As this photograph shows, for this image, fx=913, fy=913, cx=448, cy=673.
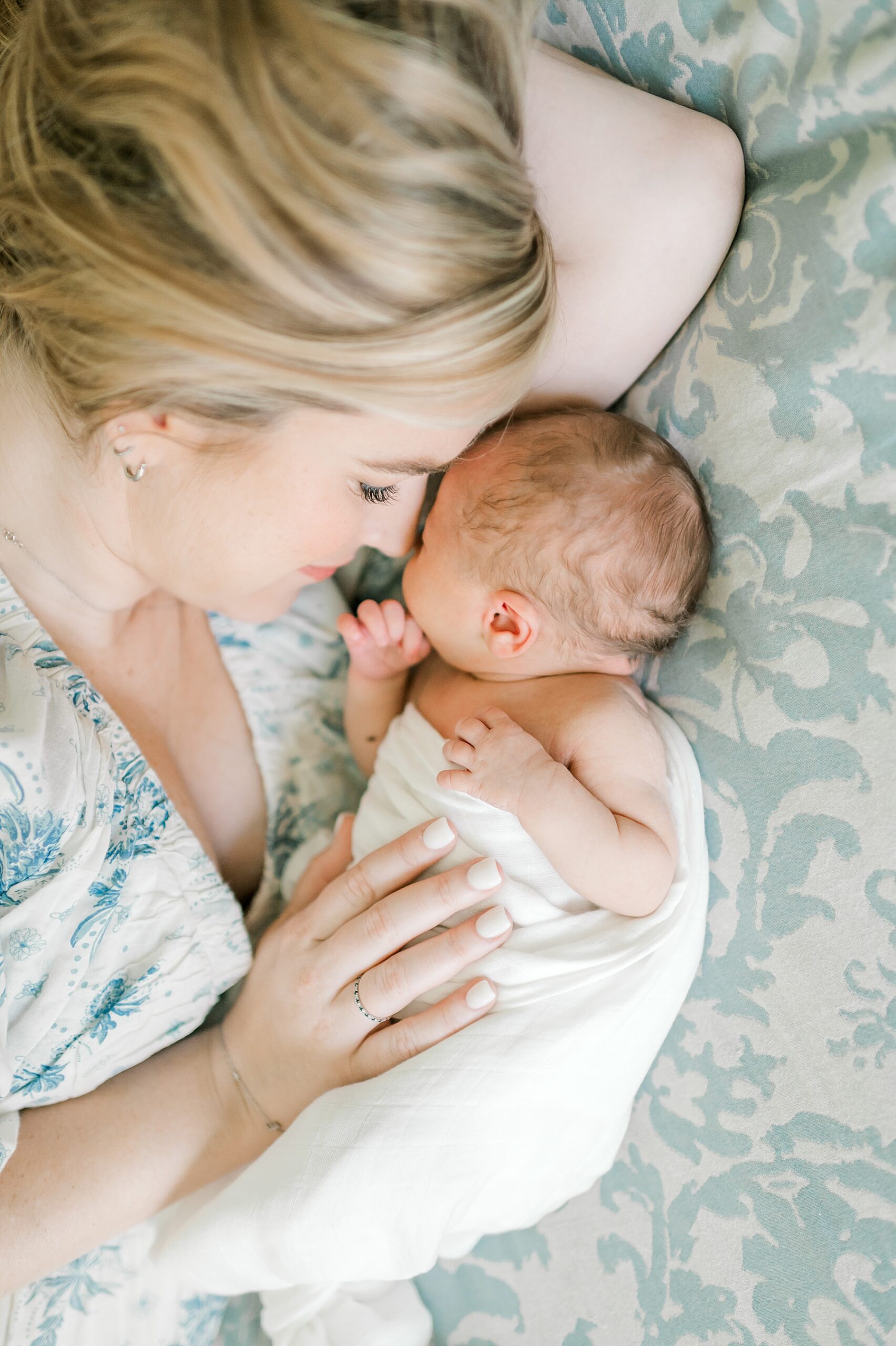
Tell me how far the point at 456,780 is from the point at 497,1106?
39cm

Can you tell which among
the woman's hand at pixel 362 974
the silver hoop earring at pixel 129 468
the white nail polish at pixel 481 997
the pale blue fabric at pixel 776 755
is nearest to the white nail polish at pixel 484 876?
the woman's hand at pixel 362 974

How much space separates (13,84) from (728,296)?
808 millimetres

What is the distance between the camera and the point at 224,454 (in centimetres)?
97

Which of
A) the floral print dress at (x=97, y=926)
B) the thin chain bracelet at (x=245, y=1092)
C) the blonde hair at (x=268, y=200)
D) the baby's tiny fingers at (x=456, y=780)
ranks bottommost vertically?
the thin chain bracelet at (x=245, y=1092)

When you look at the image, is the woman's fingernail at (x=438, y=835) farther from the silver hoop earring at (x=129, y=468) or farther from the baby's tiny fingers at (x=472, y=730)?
the silver hoop earring at (x=129, y=468)

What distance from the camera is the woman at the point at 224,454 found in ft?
2.59

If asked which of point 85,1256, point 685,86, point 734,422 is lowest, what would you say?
Answer: point 85,1256

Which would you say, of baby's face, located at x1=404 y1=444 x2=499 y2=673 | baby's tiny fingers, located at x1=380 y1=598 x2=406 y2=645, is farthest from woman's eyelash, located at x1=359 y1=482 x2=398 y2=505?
baby's tiny fingers, located at x1=380 y1=598 x2=406 y2=645

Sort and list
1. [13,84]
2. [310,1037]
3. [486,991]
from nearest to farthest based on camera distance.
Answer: [13,84] < [486,991] < [310,1037]

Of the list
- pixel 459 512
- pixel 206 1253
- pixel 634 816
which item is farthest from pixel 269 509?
pixel 206 1253

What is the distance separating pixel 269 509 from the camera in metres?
1.04

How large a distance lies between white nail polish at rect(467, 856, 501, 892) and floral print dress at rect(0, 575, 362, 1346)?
38 cm

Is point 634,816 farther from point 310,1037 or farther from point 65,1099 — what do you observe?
point 65,1099

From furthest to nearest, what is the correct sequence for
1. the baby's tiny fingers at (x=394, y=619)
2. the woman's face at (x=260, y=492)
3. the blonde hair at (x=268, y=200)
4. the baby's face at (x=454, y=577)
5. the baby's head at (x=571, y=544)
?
the baby's tiny fingers at (x=394, y=619) < the baby's face at (x=454, y=577) < the baby's head at (x=571, y=544) < the woman's face at (x=260, y=492) < the blonde hair at (x=268, y=200)
